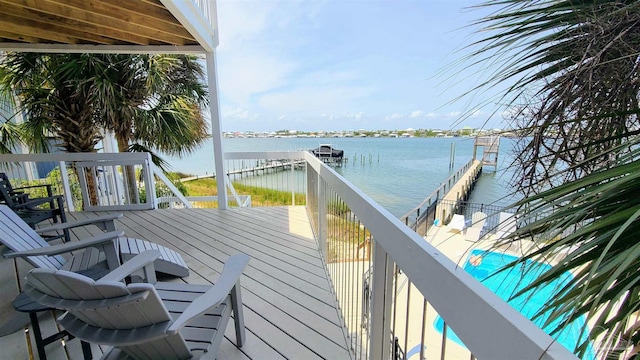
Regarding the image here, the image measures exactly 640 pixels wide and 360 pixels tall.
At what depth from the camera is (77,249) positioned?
1.83m

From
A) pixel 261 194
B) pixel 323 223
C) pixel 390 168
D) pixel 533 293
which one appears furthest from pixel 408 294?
pixel 390 168

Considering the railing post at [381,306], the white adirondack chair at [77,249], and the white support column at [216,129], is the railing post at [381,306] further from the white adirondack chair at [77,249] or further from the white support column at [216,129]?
the white support column at [216,129]

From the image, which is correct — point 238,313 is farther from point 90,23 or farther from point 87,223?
point 90,23

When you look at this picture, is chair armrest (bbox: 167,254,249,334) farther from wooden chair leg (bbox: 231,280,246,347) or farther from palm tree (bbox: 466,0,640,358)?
palm tree (bbox: 466,0,640,358)

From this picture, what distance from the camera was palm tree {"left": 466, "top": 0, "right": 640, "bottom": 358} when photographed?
1.73 ft

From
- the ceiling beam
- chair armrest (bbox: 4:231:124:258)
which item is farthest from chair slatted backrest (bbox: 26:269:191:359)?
the ceiling beam

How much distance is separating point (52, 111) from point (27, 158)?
1.15m

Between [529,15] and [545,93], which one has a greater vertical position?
[529,15]

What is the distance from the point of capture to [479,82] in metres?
0.95

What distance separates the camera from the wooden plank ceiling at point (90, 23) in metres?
3.08

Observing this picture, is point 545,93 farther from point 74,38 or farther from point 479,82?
point 74,38

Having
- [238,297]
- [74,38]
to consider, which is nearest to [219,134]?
[74,38]

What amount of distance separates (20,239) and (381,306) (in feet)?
8.28

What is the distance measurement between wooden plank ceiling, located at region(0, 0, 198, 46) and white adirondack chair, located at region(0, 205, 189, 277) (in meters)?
2.33
